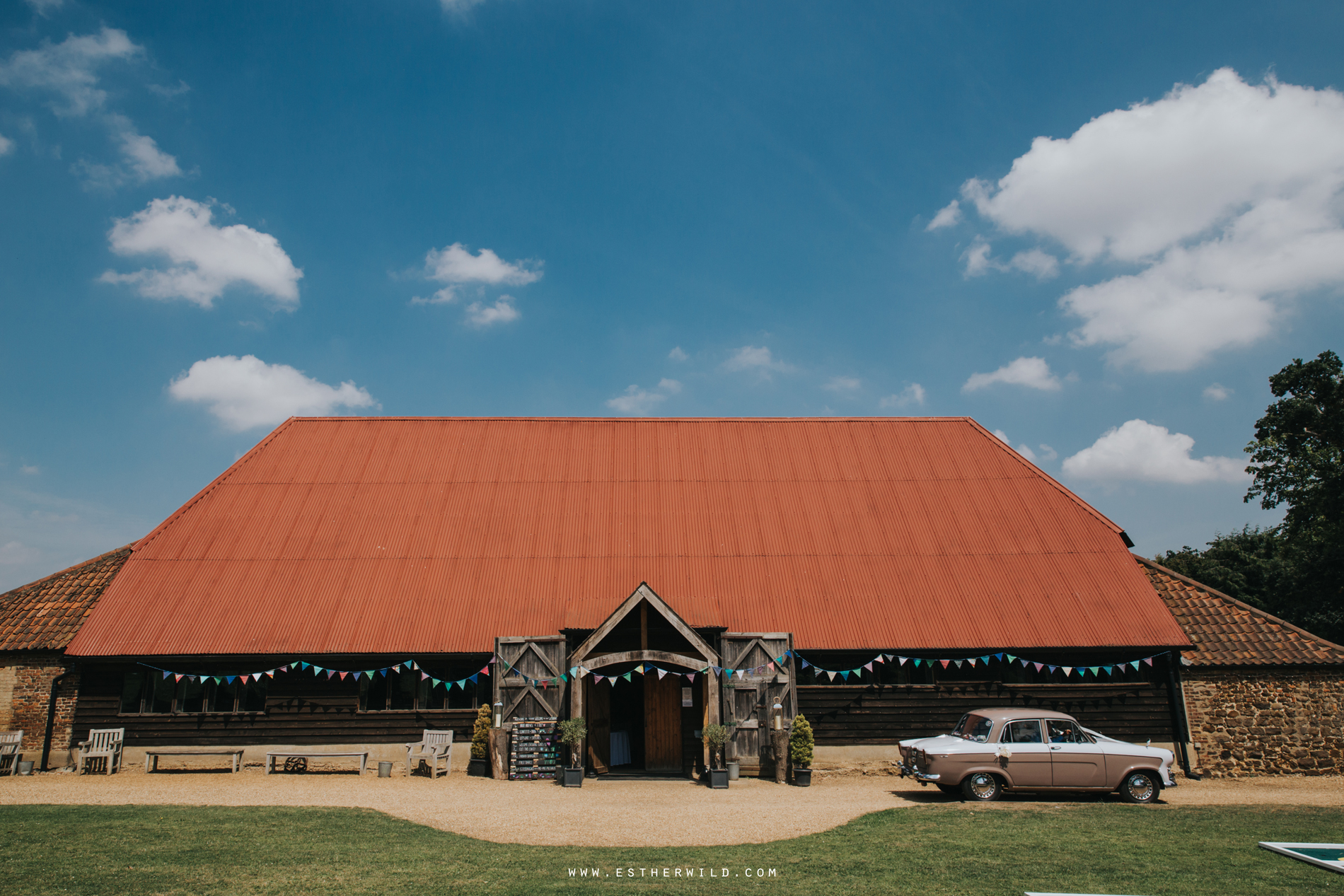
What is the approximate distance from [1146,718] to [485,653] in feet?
50.1

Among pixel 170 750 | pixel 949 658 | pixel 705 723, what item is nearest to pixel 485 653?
pixel 705 723

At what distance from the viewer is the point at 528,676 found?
671 inches

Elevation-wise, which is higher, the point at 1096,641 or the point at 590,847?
the point at 1096,641

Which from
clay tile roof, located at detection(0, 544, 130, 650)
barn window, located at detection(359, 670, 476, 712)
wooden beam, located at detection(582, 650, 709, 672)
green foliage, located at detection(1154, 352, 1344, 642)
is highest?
green foliage, located at detection(1154, 352, 1344, 642)

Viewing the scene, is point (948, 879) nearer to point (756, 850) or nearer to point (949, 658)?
point (756, 850)

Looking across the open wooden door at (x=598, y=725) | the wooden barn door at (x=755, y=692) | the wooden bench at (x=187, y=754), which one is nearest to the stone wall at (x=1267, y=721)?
the wooden barn door at (x=755, y=692)

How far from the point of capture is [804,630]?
18172mm

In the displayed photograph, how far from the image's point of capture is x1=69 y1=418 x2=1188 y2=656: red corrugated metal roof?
18203mm

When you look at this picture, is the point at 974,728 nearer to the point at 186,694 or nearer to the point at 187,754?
the point at 187,754

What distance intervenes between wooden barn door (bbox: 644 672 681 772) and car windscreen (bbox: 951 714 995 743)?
20.2 feet

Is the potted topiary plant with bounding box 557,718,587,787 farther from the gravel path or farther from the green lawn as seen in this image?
the green lawn

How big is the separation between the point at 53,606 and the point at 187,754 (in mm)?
5971

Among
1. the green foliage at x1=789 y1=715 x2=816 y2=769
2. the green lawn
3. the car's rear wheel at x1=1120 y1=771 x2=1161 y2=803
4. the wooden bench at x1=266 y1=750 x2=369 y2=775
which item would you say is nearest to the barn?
the wooden bench at x1=266 y1=750 x2=369 y2=775

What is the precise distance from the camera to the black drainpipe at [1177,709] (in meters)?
17.8
